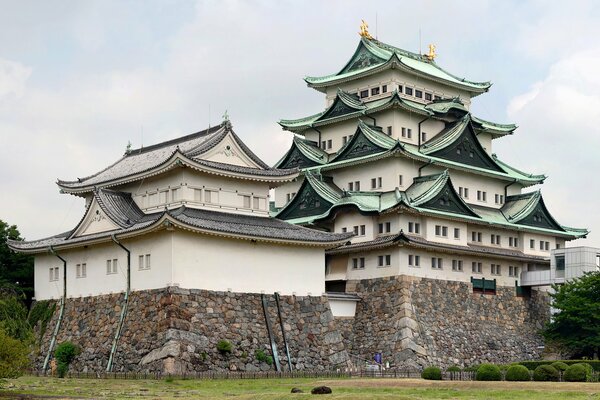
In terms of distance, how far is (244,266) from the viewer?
5362 centimetres

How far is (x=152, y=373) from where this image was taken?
48031 mm

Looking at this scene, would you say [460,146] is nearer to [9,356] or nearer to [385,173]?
[385,173]

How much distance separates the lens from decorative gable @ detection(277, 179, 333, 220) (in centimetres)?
6656

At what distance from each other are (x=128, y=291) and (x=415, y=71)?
30.2m

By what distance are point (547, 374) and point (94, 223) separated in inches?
1102

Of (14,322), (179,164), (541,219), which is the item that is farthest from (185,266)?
(541,219)

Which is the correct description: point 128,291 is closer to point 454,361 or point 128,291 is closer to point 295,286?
point 295,286

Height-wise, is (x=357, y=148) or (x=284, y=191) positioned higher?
(x=357, y=148)

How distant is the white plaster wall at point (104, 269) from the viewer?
2012 inches

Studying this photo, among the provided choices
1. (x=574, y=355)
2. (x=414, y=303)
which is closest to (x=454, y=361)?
(x=414, y=303)

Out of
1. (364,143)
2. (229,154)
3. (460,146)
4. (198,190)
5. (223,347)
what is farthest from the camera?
(460,146)

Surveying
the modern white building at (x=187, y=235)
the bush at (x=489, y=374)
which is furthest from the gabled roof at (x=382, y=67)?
the bush at (x=489, y=374)

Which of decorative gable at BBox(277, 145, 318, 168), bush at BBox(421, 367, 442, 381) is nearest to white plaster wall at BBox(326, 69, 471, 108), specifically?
decorative gable at BBox(277, 145, 318, 168)

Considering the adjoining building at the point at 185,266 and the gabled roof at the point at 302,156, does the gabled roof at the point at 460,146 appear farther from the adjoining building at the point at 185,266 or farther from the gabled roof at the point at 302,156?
the adjoining building at the point at 185,266
